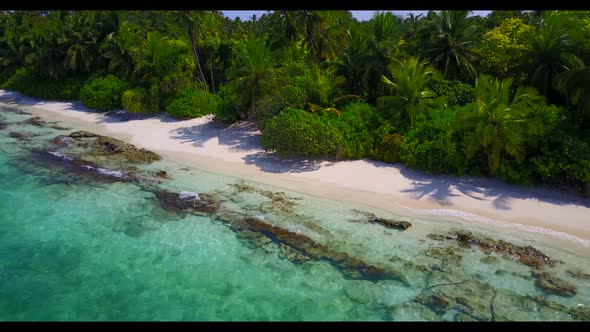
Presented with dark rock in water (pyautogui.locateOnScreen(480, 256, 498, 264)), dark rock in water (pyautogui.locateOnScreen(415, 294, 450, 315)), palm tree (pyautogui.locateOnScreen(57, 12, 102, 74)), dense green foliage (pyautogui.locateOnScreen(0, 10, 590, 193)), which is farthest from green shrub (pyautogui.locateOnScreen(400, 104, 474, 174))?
palm tree (pyautogui.locateOnScreen(57, 12, 102, 74))

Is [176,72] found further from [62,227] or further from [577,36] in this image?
[577,36]

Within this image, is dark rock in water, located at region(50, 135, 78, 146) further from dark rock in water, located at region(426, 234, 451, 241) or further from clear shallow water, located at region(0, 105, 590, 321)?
dark rock in water, located at region(426, 234, 451, 241)

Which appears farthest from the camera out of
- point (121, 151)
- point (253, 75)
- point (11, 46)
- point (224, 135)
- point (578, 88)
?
point (11, 46)

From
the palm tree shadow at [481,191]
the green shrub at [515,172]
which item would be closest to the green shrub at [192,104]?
the palm tree shadow at [481,191]

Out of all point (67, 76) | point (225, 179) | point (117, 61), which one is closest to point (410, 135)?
point (225, 179)

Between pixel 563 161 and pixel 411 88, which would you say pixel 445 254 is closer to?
pixel 563 161

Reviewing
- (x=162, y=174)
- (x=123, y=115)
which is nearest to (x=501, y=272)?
(x=162, y=174)
